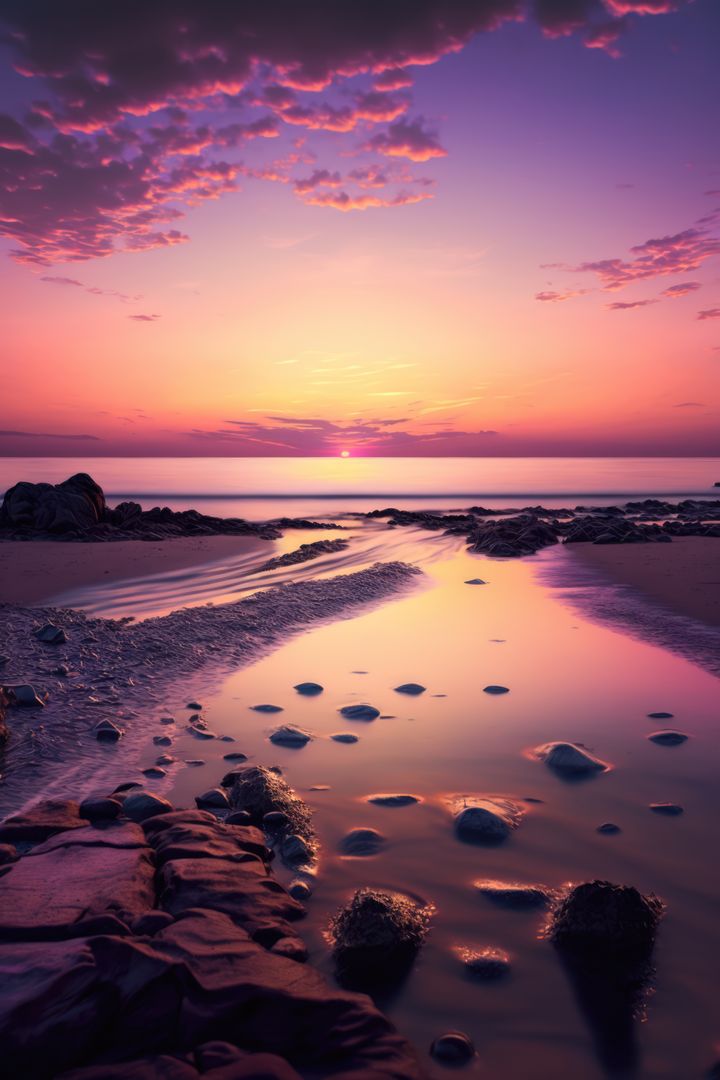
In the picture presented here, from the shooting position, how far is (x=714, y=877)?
10.3 ft

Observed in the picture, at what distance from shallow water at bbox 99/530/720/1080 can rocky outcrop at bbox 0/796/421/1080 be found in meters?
0.27

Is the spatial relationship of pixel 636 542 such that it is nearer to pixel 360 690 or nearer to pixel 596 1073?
pixel 360 690

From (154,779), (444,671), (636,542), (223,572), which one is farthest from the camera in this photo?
(636,542)

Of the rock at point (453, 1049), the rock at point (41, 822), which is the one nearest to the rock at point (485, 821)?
the rock at point (453, 1049)

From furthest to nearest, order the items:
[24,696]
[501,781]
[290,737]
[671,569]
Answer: [671,569] → [24,696] → [290,737] → [501,781]

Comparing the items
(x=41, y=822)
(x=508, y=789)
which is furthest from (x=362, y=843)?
(x=41, y=822)

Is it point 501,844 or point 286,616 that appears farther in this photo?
point 286,616

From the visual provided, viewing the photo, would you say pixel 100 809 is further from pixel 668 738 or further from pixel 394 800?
pixel 668 738

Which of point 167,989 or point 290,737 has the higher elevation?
point 167,989

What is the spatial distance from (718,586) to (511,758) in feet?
26.3

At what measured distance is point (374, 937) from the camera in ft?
8.64

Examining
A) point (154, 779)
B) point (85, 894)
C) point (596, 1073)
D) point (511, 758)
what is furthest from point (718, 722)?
point (85, 894)

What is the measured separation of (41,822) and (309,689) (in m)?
2.91

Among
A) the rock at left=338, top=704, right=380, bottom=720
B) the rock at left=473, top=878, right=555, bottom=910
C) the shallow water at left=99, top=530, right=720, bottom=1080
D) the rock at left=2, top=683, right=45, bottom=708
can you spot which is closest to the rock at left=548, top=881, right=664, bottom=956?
the shallow water at left=99, top=530, right=720, bottom=1080
